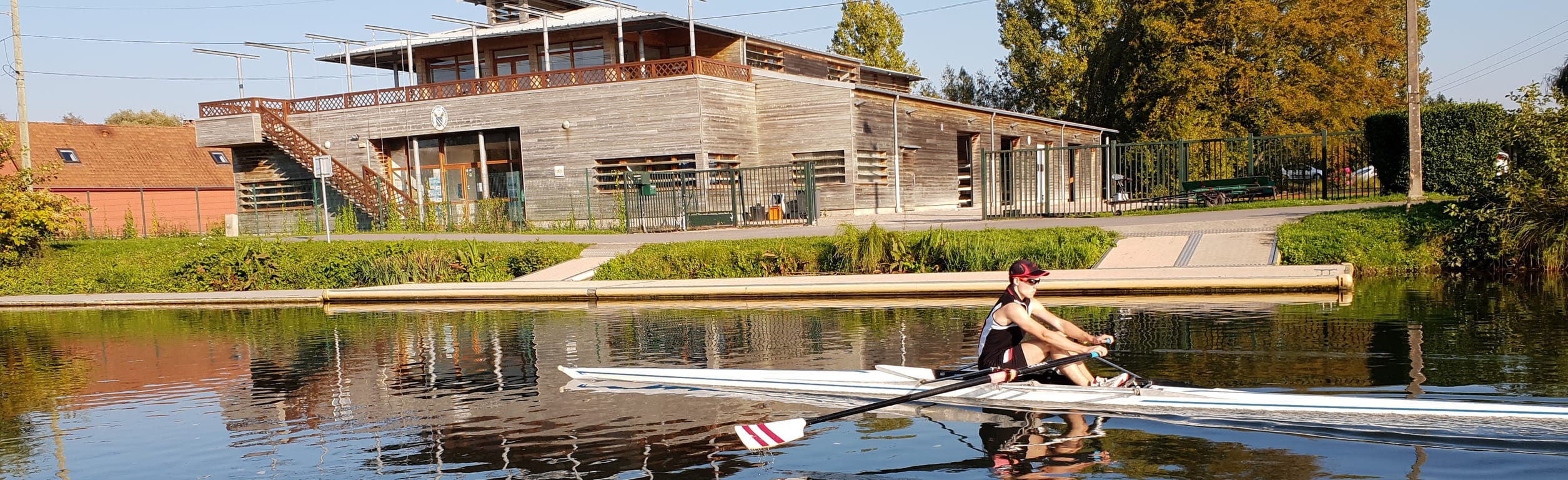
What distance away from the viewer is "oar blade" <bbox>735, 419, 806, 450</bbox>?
27.8 ft

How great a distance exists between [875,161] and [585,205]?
914cm

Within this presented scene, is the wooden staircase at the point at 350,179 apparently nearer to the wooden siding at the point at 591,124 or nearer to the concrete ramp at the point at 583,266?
the wooden siding at the point at 591,124

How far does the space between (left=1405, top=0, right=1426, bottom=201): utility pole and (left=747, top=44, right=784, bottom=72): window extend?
22841 millimetres

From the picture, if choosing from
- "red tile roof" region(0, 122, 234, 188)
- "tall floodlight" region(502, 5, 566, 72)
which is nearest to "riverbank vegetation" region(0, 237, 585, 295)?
"tall floodlight" region(502, 5, 566, 72)

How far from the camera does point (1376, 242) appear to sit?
18797mm

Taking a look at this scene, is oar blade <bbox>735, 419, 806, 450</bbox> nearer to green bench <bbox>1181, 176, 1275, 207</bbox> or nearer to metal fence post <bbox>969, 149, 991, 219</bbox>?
metal fence post <bbox>969, 149, 991, 219</bbox>

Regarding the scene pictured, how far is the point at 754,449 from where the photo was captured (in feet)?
28.3

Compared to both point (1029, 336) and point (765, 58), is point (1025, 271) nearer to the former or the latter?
point (1029, 336)

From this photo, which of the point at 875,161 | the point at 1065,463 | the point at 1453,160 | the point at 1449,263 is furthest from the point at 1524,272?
the point at 875,161

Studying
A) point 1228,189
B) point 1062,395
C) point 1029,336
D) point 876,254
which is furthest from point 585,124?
point 1062,395

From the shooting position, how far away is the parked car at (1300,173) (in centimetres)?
2747

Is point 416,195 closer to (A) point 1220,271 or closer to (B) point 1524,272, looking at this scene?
(A) point 1220,271

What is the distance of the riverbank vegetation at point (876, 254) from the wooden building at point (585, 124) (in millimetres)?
9341

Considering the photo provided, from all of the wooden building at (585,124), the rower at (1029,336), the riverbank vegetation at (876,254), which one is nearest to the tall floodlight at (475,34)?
the wooden building at (585,124)
